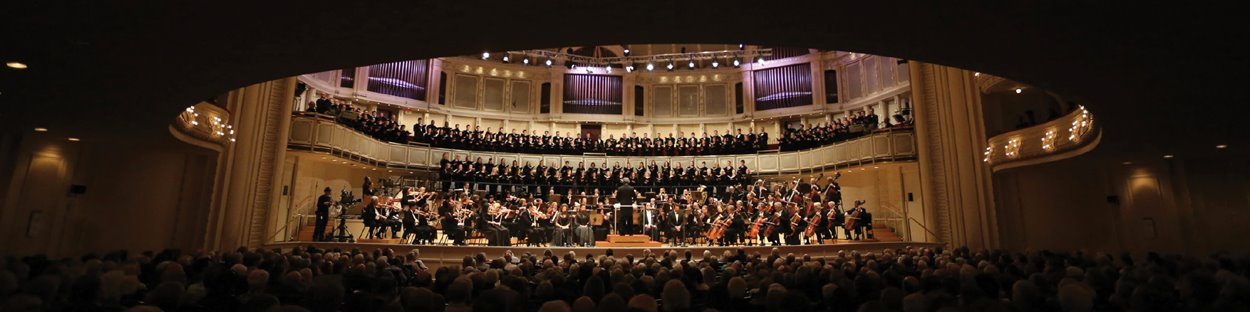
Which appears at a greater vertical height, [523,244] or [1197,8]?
[1197,8]

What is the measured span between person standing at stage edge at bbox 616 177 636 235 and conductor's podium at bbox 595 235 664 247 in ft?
1.19

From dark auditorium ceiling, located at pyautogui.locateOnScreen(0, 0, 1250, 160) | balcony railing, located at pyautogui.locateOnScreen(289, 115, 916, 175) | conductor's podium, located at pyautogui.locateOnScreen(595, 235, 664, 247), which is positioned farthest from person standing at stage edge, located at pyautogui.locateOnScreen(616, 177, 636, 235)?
dark auditorium ceiling, located at pyautogui.locateOnScreen(0, 0, 1250, 160)

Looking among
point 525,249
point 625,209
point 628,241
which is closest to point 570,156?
point 625,209

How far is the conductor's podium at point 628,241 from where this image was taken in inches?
493

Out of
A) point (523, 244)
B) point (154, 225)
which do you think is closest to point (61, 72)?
point (154, 225)

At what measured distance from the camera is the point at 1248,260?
22.6 feet

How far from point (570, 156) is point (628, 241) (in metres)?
7.17

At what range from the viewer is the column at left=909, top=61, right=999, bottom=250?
39.9 ft

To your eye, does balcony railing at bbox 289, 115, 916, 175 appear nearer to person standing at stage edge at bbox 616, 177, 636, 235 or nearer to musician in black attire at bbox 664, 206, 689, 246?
person standing at stage edge at bbox 616, 177, 636, 235

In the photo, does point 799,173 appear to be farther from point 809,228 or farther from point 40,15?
point 40,15

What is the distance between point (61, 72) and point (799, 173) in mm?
16252

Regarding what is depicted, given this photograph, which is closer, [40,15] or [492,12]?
[40,15]

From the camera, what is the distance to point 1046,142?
414 inches

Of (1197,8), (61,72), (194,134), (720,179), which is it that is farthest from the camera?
(720,179)
